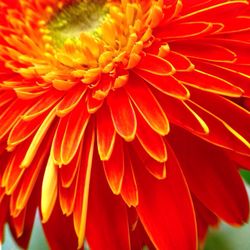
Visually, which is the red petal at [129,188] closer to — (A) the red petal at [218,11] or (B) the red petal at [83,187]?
(B) the red petal at [83,187]

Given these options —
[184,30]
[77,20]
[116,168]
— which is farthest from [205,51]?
[77,20]

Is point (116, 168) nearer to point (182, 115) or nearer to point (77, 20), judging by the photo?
point (182, 115)

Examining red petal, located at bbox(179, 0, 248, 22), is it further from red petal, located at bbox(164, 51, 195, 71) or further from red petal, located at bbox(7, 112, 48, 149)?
red petal, located at bbox(7, 112, 48, 149)

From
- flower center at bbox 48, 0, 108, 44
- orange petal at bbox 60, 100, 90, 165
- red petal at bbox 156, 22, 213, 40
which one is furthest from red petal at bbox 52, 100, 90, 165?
flower center at bbox 48, 0, 108, 44

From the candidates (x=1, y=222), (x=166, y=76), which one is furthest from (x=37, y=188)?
(x=166, y=76)

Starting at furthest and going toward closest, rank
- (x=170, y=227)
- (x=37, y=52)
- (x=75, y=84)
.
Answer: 1. (x=37, y=52)
2. (x=75, y=84)
3. (x=170, y=227)

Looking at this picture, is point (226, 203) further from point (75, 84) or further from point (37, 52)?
point (37, 52)
